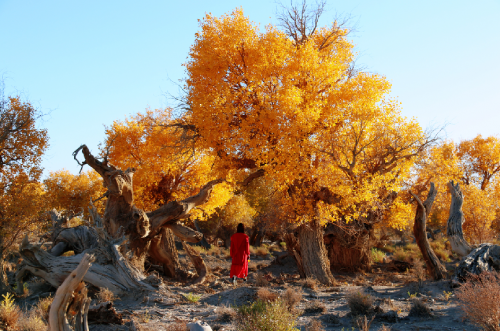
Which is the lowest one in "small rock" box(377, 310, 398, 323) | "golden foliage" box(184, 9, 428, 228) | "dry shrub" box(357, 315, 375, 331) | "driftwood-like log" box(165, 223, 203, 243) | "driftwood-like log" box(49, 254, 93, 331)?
"small rock" box(377, 310, 398, 323)

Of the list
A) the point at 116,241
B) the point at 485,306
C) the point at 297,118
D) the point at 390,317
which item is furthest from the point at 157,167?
the point at 485,306

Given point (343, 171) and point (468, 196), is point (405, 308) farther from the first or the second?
point (468, 196)

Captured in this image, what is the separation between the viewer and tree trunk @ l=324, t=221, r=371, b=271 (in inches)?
713

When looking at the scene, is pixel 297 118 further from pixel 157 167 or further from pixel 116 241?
pixel 157 167

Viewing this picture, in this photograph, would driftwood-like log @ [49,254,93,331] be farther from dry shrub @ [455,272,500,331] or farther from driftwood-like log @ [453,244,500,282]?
driftwood-like log @ [453,244,500,282]

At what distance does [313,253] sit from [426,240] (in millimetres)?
4251

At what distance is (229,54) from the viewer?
Answer: 45.6ft

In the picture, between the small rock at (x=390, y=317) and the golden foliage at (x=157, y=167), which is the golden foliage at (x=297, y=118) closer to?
the small rock at (x=390, y=317)

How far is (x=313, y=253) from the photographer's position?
14492 mm

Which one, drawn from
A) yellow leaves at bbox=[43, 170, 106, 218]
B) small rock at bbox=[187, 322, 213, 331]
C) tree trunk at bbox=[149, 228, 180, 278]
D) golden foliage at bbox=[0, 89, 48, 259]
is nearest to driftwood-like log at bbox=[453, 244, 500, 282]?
small rock at bbox=[187, 322, 213, 331]

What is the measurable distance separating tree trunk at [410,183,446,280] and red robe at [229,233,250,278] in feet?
21.3

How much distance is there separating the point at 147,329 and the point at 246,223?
28.5m

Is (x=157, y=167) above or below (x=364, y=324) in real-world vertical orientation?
above

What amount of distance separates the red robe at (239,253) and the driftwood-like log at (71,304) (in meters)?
7.75
